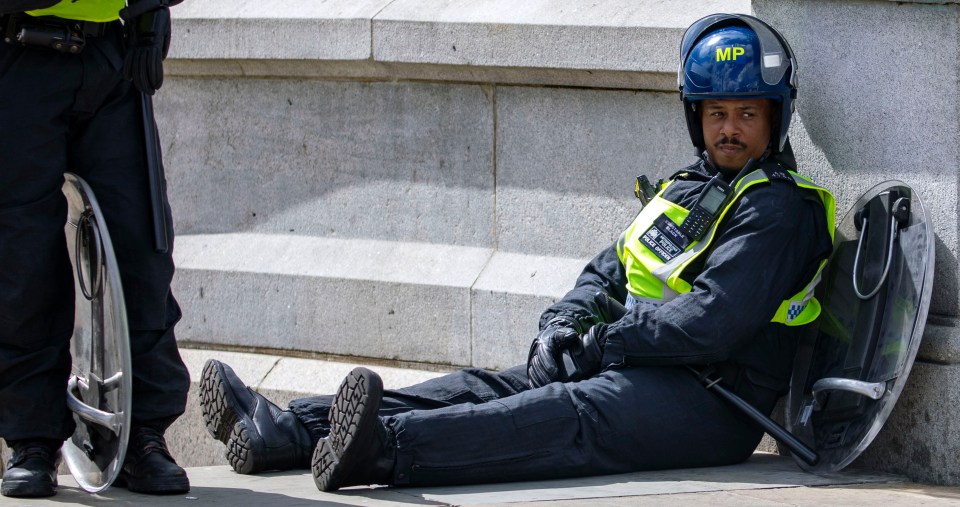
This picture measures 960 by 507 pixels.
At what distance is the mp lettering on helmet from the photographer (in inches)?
176

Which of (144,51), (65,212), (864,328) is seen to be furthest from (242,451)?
(864,328)

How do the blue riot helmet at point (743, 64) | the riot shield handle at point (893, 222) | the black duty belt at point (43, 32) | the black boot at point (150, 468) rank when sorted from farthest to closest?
the blue riot helmet at point (743, 64)
the riot shield handle at point (893, 222)
the black boot at point (150, 468)
the black duty belt at point (43, 32)

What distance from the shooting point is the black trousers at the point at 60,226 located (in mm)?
4008

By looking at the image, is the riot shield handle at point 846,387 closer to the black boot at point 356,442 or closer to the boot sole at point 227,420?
the black boot at point 356,442

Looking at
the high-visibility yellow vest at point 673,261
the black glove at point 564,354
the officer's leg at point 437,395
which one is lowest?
the officer's leg at point 437,395

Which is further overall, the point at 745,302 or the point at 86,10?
the point at 745,302

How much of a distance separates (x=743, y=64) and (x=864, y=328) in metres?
0.83

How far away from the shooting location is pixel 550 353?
4.55 m

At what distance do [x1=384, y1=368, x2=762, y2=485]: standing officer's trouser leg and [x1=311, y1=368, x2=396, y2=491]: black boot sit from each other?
0.20 ft

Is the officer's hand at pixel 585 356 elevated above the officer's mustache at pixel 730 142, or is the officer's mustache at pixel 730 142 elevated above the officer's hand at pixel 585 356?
the officer's mustache at pixel 730 142

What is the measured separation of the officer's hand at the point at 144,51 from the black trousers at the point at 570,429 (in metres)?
1.06

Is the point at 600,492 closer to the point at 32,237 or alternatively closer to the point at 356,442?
the point at 356,442

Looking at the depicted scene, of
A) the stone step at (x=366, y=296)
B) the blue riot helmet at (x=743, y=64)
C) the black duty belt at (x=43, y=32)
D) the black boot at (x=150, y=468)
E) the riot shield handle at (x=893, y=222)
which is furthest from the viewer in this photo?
the stone step at (x=366, y=296)

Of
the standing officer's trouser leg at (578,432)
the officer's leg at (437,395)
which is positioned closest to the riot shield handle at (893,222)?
the standing officer's trouser leg at (578,432)
